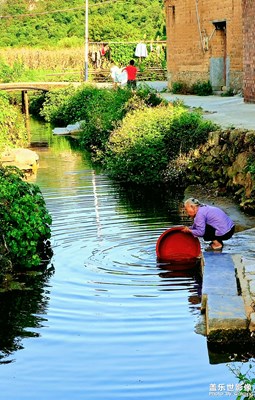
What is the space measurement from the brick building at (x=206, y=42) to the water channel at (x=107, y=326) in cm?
1778

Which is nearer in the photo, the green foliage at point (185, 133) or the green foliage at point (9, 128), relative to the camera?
the green foliage at point (185, 133)

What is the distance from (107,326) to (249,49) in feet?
63.7

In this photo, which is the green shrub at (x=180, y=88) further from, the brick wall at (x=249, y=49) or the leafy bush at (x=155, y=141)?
the leafy bush at (x=155, y=141)

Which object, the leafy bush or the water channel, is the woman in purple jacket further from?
the leafy bush

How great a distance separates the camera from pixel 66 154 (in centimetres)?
3123

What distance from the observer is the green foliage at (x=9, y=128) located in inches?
1186

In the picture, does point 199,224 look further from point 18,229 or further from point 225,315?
point 225,315

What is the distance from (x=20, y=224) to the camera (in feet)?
46.1

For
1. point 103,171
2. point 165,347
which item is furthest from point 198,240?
point 103,171

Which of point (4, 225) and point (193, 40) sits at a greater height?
point (193, 40)

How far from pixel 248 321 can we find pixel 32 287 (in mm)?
4160

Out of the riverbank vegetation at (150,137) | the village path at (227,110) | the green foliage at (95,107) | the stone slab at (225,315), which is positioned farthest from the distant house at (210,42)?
the stone slab at (225,315)

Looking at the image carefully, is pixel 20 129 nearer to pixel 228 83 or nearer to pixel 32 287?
pixel 228 83

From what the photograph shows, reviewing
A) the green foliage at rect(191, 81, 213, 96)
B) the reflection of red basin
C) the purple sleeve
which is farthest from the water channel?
the green foliage at rect(191, 81, 213, 96)
